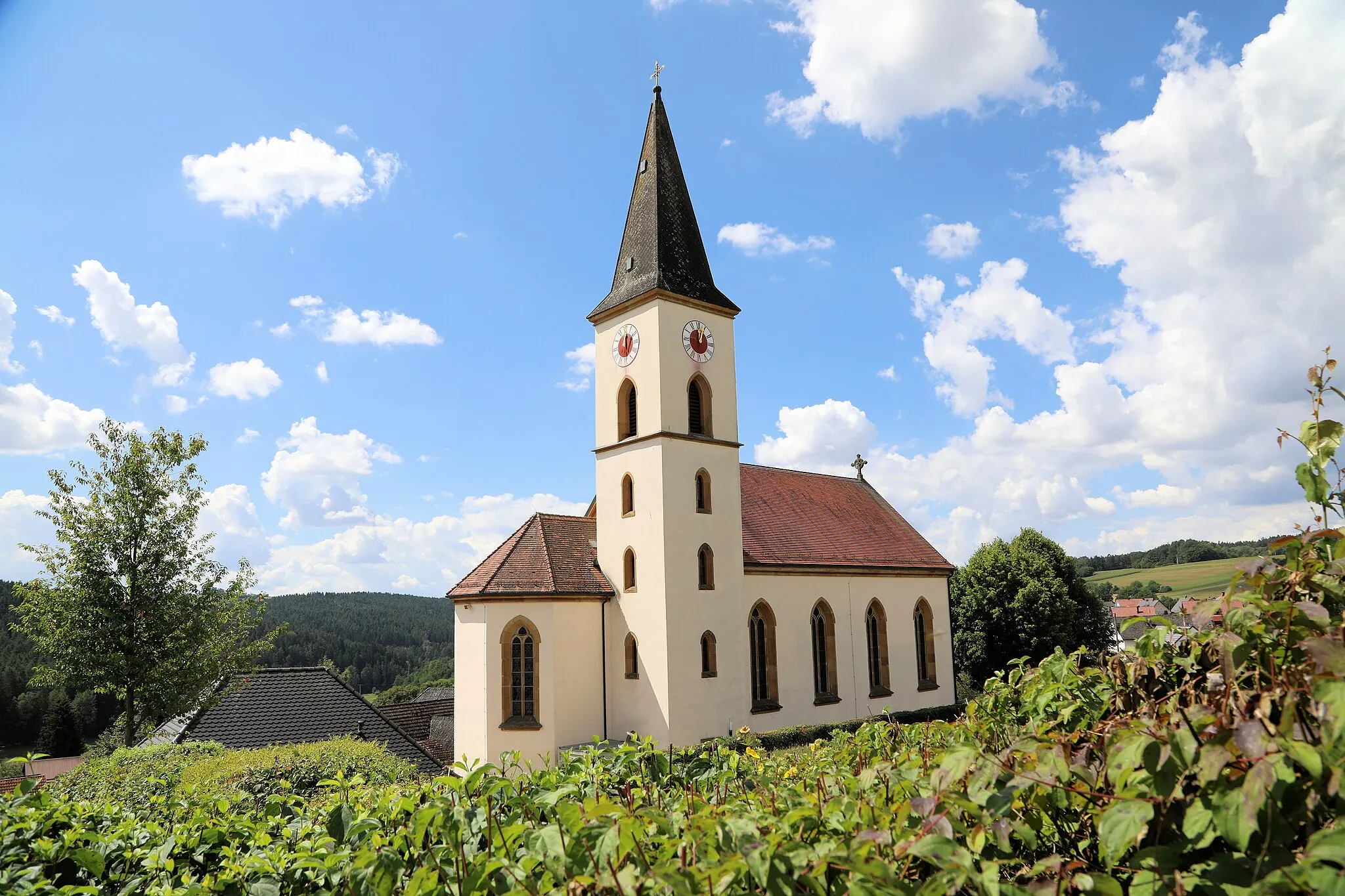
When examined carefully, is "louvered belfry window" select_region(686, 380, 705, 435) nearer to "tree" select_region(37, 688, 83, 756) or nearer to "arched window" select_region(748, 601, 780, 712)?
"arched window" select_region(748, 601, 780, 712)

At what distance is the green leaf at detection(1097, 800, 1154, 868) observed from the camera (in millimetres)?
1837

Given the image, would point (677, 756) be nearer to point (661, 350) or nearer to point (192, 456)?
point (661, 350)

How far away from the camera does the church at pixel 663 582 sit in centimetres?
2392

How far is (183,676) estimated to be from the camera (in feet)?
83.5

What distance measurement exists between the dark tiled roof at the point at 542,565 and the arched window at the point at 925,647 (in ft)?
48.8

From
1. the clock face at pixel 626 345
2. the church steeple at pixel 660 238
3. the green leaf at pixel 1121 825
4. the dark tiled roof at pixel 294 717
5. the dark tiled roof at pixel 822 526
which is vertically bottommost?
the dark tiled roof at pixel 294 717

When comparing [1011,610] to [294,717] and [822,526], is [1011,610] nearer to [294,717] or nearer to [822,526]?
[822,526]

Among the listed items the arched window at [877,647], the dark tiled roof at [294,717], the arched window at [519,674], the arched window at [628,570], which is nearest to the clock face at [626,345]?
the arched window at [628,570]

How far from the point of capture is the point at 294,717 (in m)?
23.3

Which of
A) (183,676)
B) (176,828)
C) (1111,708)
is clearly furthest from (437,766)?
(1111,708)

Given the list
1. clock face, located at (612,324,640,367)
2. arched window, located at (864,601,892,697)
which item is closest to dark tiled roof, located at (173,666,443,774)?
clock face, located at (612,324,640,367)

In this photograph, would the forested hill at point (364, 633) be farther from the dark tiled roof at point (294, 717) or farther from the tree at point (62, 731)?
the dark tiled roof at point (294, 717)

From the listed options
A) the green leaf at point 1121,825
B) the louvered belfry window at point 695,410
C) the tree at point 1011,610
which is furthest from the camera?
the tree at point 1011,610

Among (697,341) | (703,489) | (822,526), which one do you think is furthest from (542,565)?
(822,526)
